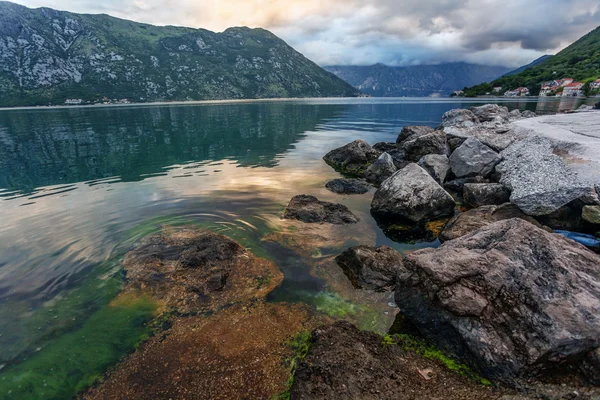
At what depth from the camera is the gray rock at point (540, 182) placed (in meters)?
12.3

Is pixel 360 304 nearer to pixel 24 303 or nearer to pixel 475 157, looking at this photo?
pixel 24 303

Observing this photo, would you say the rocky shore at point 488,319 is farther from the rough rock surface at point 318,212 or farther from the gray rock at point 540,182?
the rough rock surface at point 318,212

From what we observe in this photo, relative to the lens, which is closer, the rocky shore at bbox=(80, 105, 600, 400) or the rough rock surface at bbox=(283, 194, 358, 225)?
the rocky shore at bbox=(80, 105, 600, 400)

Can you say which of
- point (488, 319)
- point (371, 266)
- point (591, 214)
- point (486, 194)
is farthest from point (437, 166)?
point (488, 319)

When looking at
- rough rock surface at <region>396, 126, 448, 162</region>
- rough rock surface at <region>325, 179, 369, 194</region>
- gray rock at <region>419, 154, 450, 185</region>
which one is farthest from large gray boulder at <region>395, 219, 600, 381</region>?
rough rock surface at <region>396, 126, 448, 162</region>

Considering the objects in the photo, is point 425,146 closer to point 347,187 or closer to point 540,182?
point 347,187

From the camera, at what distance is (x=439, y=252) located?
309 inches

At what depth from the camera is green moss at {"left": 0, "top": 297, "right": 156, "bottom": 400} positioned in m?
6.93

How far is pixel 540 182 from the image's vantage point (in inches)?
525

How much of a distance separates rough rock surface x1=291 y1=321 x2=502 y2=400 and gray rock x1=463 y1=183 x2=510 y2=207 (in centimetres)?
1216

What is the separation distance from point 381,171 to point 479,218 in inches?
409

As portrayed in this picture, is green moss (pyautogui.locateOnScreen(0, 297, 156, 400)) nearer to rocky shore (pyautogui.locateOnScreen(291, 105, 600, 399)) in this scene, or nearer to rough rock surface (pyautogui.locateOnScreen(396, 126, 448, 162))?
rocky shore (pyautogui.locateOnScreen(291, 105, 600, 399))

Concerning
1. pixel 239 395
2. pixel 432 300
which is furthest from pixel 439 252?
pixel 239 395

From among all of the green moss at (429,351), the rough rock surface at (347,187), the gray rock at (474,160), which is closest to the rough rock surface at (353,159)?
the rough rock surface at (347,187)
